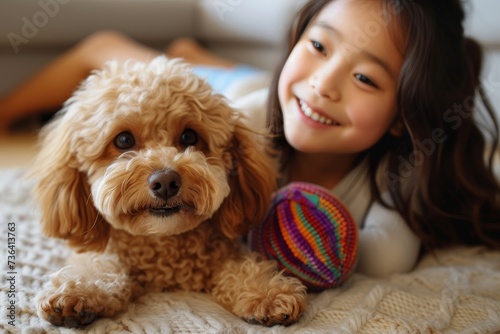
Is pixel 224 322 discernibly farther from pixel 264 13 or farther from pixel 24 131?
pixel 264 13

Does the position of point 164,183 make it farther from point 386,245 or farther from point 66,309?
point 386,245

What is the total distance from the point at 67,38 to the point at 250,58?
1.34 metres

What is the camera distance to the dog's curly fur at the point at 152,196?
1193mm

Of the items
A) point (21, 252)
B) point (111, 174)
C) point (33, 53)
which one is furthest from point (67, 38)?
point (111, 174)

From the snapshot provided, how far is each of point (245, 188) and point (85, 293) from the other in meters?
0.48

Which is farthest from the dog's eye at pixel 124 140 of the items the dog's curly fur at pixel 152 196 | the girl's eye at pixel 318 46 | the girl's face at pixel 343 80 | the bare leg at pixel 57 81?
the bare leg at pixel 57 81

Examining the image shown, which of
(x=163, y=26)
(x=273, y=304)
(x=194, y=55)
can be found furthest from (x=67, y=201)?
(x=163, y=26)

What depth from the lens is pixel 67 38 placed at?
3596mm

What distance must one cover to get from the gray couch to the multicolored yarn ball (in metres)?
1.69

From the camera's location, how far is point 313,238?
1.36 meters

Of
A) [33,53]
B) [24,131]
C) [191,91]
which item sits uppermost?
[191,91]

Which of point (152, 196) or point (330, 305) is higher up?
point (152, 196)

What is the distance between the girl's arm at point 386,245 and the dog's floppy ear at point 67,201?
78 cm

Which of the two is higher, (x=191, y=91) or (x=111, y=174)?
(x=191, y=91)
